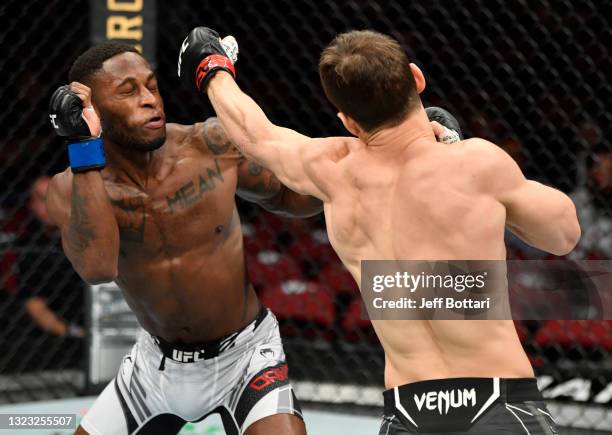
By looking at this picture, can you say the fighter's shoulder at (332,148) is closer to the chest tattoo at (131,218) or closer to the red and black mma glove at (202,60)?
the red and black mma glove at (202,60)

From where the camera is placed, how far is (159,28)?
Result: 165 inches

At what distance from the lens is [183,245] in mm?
2189

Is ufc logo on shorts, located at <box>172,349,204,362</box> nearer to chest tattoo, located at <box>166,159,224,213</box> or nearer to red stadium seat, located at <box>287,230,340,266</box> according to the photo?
chest tattoo, located at <box>166,159,224,213</box>

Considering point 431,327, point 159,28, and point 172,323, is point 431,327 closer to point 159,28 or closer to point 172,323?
point 172,323

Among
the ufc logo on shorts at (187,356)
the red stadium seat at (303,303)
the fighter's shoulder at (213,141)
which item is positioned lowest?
the red stadium seat at (303,303)

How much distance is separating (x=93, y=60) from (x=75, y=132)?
12.0 inches

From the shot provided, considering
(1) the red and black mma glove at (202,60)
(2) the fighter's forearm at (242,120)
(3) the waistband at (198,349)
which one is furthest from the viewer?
(3) the waistband at (198,349)

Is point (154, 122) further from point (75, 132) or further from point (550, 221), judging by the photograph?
point (550, 221)

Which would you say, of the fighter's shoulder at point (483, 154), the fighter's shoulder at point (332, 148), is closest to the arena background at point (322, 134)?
the fighter's shoulder at point (332, 148)

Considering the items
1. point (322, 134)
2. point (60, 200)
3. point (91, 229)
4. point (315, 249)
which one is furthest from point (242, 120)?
point (322, 134)

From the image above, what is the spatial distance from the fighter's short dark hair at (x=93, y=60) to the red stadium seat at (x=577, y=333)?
2091 millimetres

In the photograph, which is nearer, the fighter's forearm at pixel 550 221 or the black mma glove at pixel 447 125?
the fighter's forearm at pixel 550 221

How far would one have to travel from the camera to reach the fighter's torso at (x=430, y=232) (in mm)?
1462

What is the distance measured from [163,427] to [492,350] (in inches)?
40.8
